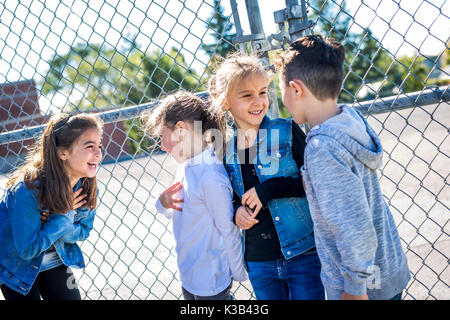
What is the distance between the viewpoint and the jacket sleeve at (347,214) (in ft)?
4.57

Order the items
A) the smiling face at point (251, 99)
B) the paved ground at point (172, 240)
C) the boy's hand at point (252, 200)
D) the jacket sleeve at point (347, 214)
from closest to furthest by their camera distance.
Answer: the jacket sleeve at point (347, 214) < the boy's hand at point (252, 200) < the smiling face at point (251, 99) < the paved ground at point (172, 240)

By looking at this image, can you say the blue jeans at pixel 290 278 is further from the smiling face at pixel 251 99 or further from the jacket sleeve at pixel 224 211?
the smiling face at pixel 251 99

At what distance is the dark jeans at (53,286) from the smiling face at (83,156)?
0.56 metres

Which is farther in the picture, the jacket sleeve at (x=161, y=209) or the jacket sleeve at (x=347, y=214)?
the jacket sleeve at (x=161, y=209)

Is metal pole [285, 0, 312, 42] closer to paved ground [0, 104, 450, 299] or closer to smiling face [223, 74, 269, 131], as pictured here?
smiling face [223, 74, 269, 131]

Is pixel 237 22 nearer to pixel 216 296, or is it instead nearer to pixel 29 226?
pixel 216 296

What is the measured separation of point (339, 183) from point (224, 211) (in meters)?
A: 0.64

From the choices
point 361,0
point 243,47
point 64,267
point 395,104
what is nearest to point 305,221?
point 395,104

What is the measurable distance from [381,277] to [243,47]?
125cm

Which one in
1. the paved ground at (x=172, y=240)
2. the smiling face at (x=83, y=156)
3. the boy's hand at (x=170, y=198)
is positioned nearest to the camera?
the boy's hand at (x=170, y=198)

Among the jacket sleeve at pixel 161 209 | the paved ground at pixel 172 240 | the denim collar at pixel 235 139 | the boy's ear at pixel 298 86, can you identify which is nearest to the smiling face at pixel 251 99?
the denim collar at pixel 235 139

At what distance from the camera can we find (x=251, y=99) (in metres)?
1.92

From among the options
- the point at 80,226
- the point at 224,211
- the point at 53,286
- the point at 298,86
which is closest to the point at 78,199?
the point at 80,226

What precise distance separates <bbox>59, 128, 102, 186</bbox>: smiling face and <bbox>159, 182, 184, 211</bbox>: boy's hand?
1.62 ft
